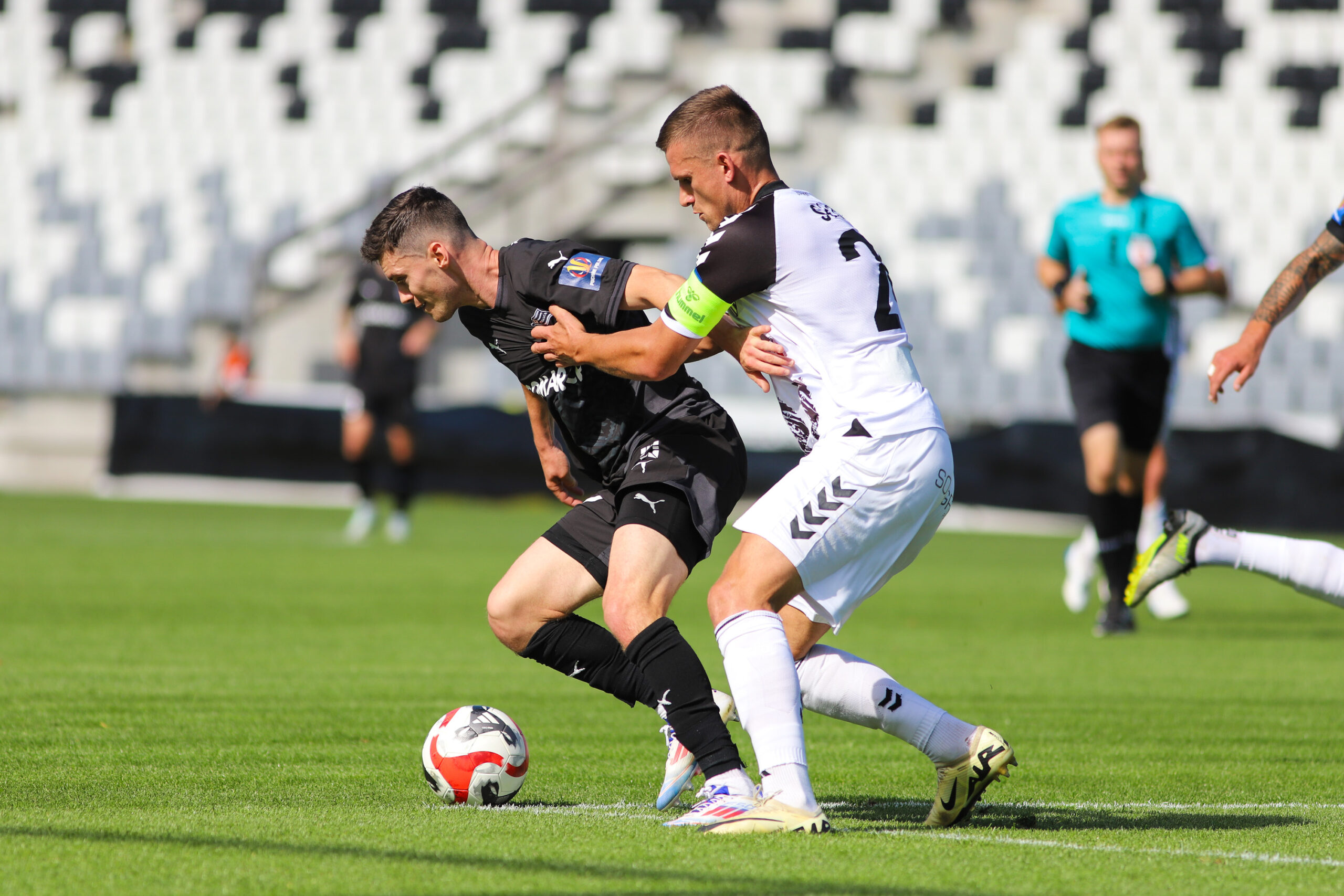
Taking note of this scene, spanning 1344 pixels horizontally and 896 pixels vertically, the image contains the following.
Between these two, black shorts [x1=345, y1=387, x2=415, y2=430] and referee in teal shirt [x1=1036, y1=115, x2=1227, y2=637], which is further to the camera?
black shorts [x1=345, y1=387, x2=415, y2=430]

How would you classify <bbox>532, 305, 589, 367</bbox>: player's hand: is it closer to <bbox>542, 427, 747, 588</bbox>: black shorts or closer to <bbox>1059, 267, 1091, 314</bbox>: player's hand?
<bbox>542, 427, 747, 588</bbox>: black shorts

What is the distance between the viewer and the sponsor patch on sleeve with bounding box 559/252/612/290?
389 centimetres

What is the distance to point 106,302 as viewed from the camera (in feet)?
72.5

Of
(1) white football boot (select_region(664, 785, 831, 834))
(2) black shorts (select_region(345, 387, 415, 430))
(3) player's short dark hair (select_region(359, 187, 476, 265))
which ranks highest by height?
(3) player's short dark hair (select_region(359, 187, 476, 265))

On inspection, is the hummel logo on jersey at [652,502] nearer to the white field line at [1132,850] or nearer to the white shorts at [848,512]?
the white shorts at [848,512]

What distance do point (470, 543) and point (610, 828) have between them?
30.8ft

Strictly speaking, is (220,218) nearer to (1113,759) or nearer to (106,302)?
(106,302)

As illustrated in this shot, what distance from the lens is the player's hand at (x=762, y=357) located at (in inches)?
142

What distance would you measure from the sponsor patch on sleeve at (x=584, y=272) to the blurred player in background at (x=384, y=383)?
30.9ft

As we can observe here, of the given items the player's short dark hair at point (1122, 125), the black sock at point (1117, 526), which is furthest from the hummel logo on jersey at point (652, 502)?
the player's short dark hair at point (1122, 125)

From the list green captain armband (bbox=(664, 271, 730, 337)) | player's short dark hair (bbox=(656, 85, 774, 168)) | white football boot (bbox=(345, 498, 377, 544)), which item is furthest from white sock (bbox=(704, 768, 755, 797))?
white football boot (bbox=(345, 498, 377, 544))

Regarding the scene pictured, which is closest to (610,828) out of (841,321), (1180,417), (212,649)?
(841,321)

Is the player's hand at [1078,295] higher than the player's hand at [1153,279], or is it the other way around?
the player's hand at [1153,279]

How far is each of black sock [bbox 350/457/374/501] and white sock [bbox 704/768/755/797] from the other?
33.8 ft
